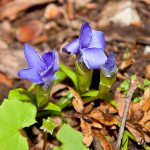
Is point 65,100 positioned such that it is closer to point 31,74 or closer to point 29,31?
point 31,74

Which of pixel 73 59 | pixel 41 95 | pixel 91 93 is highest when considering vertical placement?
pixel 41 95

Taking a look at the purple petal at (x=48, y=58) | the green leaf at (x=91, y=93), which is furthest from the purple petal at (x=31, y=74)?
the green leaf at (x=91, y=93)

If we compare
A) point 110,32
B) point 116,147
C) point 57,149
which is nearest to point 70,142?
point 57,149

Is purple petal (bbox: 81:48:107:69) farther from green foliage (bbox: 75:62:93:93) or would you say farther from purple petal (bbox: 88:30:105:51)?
green foliage (bbox: 75:62:93:93)

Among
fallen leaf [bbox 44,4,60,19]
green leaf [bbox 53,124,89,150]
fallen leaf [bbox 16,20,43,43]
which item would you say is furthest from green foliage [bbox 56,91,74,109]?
fallen leaf [bbox 44,4,60,19]

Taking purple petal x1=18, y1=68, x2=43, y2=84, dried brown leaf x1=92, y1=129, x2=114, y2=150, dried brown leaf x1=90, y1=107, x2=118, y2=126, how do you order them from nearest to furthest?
purple petal x1=18, y1=68, x2=43, y2=84 → dried brown leaf x1=92, y1=129, x2=114, y2=150 → dried brown leaf x1=90, y1=107, x2=118, y2=126

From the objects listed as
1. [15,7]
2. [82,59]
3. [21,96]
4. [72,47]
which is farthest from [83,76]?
[15,7]

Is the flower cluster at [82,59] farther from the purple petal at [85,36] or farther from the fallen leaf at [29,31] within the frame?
the fallen leaf at [29,31]
